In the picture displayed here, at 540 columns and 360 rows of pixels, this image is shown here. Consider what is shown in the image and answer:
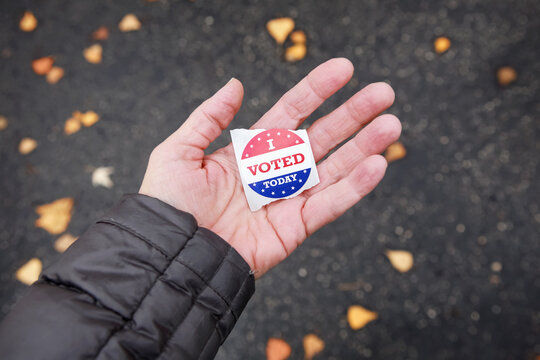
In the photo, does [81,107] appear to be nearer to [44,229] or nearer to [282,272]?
[44,229]

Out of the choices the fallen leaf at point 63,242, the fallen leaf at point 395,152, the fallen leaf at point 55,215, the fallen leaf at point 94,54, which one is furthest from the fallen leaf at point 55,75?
the fallen leaf at point 395,152

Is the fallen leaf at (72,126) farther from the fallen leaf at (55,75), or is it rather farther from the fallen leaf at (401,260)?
the fallen leaf at (401,260)

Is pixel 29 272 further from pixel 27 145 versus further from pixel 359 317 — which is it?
pixel 359 317

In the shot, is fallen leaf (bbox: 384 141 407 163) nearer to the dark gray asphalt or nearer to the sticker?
the dark gray asphalt

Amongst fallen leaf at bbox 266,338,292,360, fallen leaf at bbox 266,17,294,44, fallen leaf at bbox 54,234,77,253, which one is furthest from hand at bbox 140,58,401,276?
fallen leaf at bbox 54,234,77,253

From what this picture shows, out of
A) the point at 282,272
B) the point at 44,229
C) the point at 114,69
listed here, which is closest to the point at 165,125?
the point at 114,69
